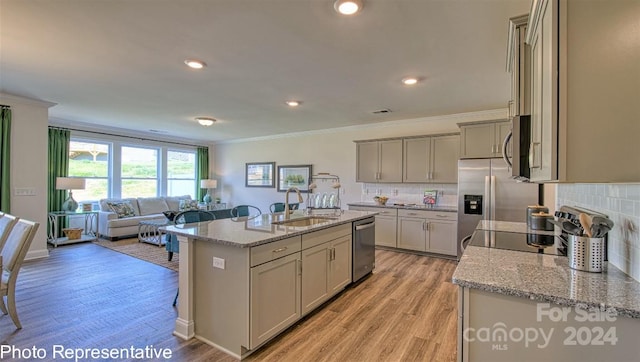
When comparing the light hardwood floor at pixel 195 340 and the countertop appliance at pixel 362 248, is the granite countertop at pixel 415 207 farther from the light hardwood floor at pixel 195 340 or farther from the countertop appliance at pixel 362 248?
the countertop appliance at pixel 362 248

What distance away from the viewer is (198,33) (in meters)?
2.38

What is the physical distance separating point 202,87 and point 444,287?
3.88m

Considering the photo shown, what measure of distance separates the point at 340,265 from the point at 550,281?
2223 mm

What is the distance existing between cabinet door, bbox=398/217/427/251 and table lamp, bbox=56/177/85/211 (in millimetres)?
6233

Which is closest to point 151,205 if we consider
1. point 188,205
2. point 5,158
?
point 188,205

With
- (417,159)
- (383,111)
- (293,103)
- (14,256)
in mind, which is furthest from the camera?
(417,159)

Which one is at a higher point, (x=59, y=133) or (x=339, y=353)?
(x=59, y=133)

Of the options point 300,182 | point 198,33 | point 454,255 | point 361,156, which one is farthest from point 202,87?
point 454,255

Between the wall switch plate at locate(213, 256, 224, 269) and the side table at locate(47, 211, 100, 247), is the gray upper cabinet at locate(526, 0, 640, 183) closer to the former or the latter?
the wall switch plate at locate(213, 256, 224, 269)

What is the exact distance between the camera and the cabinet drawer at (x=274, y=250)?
219cm

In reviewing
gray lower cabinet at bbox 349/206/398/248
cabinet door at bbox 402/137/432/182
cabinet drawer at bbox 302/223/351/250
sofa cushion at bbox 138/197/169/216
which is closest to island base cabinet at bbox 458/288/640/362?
cabinet drawer at bbox 302/223/351/250

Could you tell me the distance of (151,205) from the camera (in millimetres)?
7340

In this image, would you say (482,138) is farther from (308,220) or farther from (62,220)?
(62,220)

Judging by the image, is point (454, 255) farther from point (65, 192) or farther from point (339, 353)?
point (65, 192)
